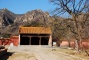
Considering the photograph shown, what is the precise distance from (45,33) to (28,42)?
23.2ft

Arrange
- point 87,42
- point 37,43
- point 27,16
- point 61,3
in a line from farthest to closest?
point 27,16, point 37,43, point 87,42, point 61,3

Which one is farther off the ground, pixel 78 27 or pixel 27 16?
pixel 27 16

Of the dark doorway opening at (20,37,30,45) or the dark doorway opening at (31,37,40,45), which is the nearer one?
the dark doorway opening at (20,37,30,45)

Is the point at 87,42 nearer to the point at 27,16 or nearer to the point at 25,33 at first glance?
the point at 25,33

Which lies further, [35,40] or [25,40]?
[35,40]

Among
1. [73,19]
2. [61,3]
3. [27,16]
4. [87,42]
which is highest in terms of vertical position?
[27,16]

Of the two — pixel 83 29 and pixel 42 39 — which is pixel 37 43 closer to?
pixel 42 39

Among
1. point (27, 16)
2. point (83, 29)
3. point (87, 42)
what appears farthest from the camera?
point (27, 16)

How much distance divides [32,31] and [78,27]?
3331 cm

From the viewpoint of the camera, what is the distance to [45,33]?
6675 centimetres

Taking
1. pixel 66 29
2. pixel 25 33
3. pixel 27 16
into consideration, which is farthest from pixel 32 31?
pixel 27 16

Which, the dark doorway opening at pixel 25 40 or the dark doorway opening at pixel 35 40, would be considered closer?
the dark doorway opening at pixel 25 40

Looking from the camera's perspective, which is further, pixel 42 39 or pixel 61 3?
pixel 42 39

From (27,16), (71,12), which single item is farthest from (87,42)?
(27,16)
